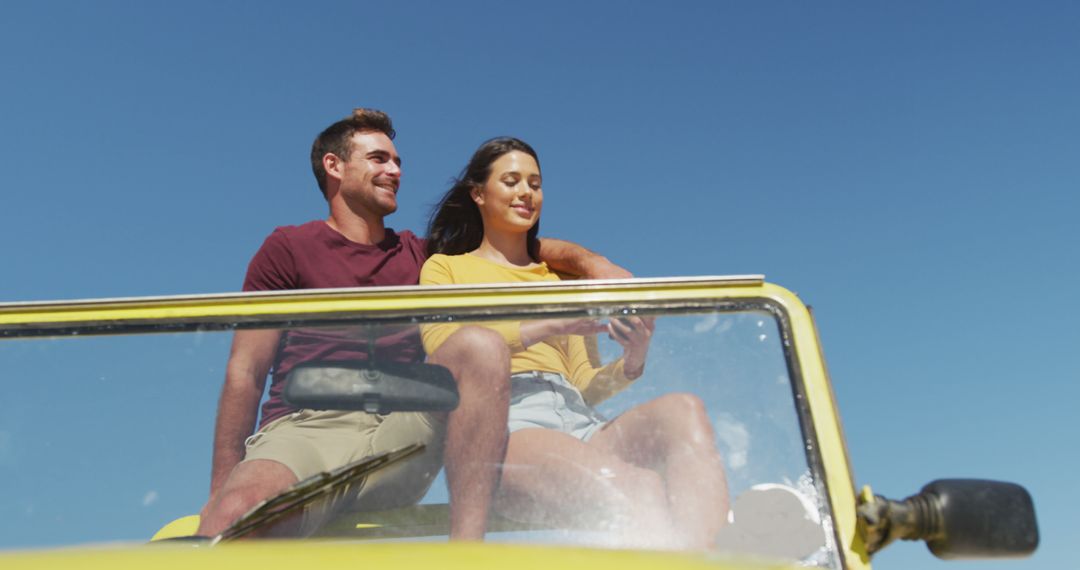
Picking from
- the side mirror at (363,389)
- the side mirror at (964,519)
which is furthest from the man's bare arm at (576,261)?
the side mirror at (964,519)

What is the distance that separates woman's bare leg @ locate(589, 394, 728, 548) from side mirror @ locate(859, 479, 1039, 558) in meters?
0.25

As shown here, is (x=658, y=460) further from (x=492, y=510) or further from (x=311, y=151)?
(x=311, y=151)

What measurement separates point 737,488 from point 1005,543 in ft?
1.35

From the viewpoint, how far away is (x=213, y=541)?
1439 millimetres

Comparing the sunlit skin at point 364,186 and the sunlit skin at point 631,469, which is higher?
the sunlit skin at point 364,186

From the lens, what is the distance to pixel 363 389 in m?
1.74

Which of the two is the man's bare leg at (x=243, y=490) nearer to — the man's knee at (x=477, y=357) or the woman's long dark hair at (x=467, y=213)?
the man's knee at (x=477, y=357)

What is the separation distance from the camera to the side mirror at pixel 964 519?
144cm

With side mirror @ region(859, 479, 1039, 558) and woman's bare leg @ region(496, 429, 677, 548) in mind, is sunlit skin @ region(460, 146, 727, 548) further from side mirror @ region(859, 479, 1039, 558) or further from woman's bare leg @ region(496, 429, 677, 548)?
side mirror @ region(859, 479, 1039, 558)

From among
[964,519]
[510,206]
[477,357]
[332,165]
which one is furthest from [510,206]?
[964,519]

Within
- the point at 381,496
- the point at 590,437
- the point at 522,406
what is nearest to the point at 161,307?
the point at 381,496

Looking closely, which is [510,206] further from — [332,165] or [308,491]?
[308,491]

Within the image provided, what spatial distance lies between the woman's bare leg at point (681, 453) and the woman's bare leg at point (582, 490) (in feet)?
0.07

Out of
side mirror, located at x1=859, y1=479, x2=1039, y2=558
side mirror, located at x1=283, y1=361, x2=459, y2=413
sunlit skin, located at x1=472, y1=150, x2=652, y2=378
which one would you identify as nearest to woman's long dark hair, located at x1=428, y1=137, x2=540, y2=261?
sunlit skin, located at x1=472, y1=150, x2=652, y2=378
